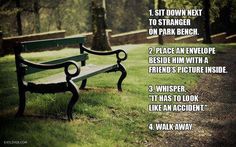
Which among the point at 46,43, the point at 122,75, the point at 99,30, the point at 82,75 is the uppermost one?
the point at 46,43

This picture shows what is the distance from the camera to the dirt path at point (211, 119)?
16.4ft

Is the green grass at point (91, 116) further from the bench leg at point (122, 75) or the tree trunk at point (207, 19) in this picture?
the tree trunk at point (207, 19)

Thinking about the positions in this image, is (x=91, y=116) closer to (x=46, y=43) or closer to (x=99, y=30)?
(x=46, y=43)

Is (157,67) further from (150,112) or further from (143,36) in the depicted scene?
(143,36)

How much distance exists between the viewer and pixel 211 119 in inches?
227

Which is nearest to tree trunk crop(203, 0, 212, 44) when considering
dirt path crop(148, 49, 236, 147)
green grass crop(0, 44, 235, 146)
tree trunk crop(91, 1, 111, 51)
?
tree trunk crop(91, 1, 111, 51)

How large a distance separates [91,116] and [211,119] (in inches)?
78.2

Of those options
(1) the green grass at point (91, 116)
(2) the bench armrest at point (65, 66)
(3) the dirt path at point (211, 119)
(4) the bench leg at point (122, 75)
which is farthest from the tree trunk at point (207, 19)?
(2) the bench armrest at point (65, 66)

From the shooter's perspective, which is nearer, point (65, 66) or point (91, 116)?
point (65, 66)

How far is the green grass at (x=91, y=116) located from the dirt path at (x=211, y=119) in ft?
0.92

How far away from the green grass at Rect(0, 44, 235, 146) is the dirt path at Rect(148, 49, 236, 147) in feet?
0.92

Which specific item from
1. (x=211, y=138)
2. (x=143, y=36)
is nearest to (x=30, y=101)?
(x=211, y=138)

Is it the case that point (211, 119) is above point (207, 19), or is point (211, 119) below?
below

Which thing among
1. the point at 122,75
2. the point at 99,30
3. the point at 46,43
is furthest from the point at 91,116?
the point at 99,30
